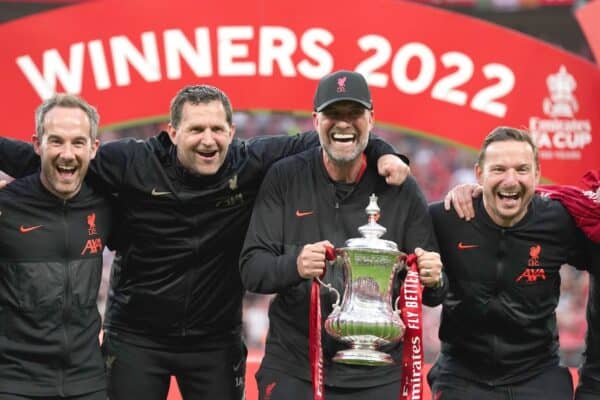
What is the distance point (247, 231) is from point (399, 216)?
0.58 metres

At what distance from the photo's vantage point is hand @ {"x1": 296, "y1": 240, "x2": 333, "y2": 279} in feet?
11.1

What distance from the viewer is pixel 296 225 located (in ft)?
12.2

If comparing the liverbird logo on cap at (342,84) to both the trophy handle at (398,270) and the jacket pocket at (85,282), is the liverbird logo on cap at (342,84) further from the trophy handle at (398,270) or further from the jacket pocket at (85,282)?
the jacket pocket at (85,282)

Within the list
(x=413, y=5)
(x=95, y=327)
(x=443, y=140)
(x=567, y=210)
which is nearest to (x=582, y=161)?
(x=443, y=140)

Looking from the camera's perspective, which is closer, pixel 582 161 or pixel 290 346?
pixel 290 346

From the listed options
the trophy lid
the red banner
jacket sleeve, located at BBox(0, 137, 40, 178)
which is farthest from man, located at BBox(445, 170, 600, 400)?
the red banner

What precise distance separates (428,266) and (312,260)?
390mm

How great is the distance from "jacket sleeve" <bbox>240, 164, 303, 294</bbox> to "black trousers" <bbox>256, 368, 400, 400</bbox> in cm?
32

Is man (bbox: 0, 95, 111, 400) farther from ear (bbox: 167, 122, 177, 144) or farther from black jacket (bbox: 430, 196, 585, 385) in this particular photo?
black jacket (bbox: 430, 196, 585, 385)

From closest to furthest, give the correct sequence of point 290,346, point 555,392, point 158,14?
point 290,346 < point 555,392 < point 158,14

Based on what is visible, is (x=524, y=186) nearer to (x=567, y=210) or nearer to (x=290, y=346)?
(x=567, y=210)

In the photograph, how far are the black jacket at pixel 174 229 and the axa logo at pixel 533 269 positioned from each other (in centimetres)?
70

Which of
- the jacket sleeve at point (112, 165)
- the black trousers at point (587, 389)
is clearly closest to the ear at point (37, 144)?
the jacket sleeve at point (112, 165)

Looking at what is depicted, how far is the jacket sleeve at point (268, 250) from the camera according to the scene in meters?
3.53
